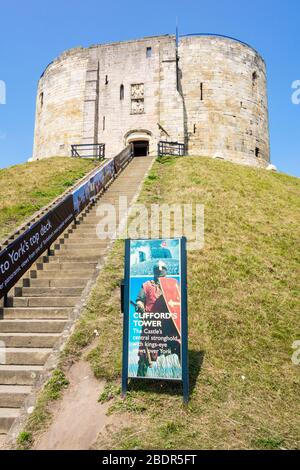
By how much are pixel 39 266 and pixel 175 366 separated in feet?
15.6

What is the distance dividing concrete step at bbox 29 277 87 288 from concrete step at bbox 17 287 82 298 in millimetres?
212

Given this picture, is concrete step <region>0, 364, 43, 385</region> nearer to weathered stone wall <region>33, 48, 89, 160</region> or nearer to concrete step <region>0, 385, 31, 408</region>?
concrete step <region>0, 385, 31, 408</region>

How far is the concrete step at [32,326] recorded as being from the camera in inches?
239

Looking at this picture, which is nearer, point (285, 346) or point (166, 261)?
Result: point (166, 261)

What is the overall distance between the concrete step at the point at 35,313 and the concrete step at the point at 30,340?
57 cm

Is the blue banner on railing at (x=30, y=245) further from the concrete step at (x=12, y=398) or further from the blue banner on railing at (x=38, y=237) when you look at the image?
the concrete step at (x=12, y=398)

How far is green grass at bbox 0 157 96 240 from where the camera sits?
12.0m

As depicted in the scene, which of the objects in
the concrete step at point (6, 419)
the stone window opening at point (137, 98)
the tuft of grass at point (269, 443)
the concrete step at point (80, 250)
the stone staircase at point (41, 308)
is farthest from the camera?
the stone window opening at point (137, 98)

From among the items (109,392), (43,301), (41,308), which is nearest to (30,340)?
(41,308)

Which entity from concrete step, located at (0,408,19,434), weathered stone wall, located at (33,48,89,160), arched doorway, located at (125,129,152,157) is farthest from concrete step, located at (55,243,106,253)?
weathered stone wall, located at (33,48,89,160)

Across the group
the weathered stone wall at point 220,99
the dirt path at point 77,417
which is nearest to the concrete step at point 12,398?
the dirt path at point 77,417

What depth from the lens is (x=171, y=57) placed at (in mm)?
25531
